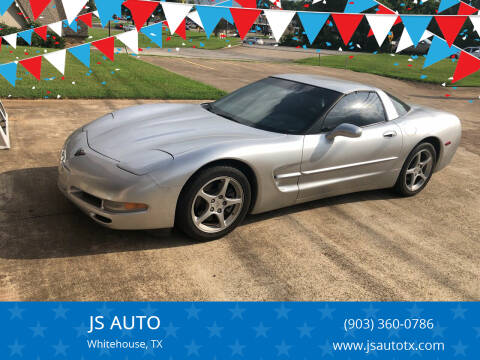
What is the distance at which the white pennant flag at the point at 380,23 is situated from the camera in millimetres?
7145

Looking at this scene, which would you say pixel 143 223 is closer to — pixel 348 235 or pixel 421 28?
pixel 348 235

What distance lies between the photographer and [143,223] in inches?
136

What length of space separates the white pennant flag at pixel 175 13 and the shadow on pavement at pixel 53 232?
3.50 metres

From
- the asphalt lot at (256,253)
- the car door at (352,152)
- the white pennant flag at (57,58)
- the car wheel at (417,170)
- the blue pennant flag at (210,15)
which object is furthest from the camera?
Result: the blue pennant flag at (210,15)

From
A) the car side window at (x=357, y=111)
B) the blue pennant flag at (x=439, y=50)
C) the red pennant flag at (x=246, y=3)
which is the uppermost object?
the red pennant flag at (x=246, y=3)

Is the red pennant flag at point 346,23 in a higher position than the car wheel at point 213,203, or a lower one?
higher

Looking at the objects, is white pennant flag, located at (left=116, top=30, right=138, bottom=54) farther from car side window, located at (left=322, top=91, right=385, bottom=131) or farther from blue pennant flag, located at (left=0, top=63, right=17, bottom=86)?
car side window, located at (left=322, top=91, right=385, bottom=131)

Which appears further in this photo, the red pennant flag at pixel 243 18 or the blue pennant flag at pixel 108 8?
the red pennant flag at pixel 243 18

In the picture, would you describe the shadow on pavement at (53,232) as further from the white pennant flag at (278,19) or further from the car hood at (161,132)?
the white pennant flag at (278,19)

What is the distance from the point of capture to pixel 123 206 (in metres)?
3.39

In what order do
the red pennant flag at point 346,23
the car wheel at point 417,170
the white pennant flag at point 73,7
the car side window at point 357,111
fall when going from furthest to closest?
the red pennant flag at point 346,23 < the white pennant flag at point 73,7 < the car wheel at point 417,170 < the car side window at point 357,111

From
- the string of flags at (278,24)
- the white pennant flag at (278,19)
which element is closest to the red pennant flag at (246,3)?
the string of flags at (278,24)

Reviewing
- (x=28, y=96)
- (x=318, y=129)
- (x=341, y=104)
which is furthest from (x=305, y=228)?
(x=28, y=96)

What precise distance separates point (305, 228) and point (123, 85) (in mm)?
8688
